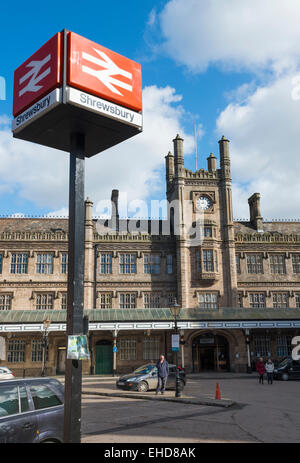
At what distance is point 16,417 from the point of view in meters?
6.85

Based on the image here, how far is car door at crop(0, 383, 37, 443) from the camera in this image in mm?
6586

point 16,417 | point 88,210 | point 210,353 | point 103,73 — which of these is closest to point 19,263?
point 88,210

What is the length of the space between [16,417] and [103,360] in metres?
29.6

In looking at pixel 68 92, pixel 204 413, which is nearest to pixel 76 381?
pixel 68 92

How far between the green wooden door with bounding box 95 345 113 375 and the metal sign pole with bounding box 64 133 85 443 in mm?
28609

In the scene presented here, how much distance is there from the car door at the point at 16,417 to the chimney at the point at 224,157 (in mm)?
35766

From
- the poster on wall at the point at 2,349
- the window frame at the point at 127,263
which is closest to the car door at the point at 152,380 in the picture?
the window frame at the point at 127,263

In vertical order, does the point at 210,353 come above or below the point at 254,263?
below

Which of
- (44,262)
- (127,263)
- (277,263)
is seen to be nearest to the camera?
(44,262)

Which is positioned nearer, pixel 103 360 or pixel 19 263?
pixel 103 360

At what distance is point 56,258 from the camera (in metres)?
37.7

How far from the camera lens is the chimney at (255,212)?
142 feet

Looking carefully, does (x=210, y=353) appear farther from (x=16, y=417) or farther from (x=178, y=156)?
(x=16, y=417)

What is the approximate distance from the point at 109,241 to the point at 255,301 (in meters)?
15.2
